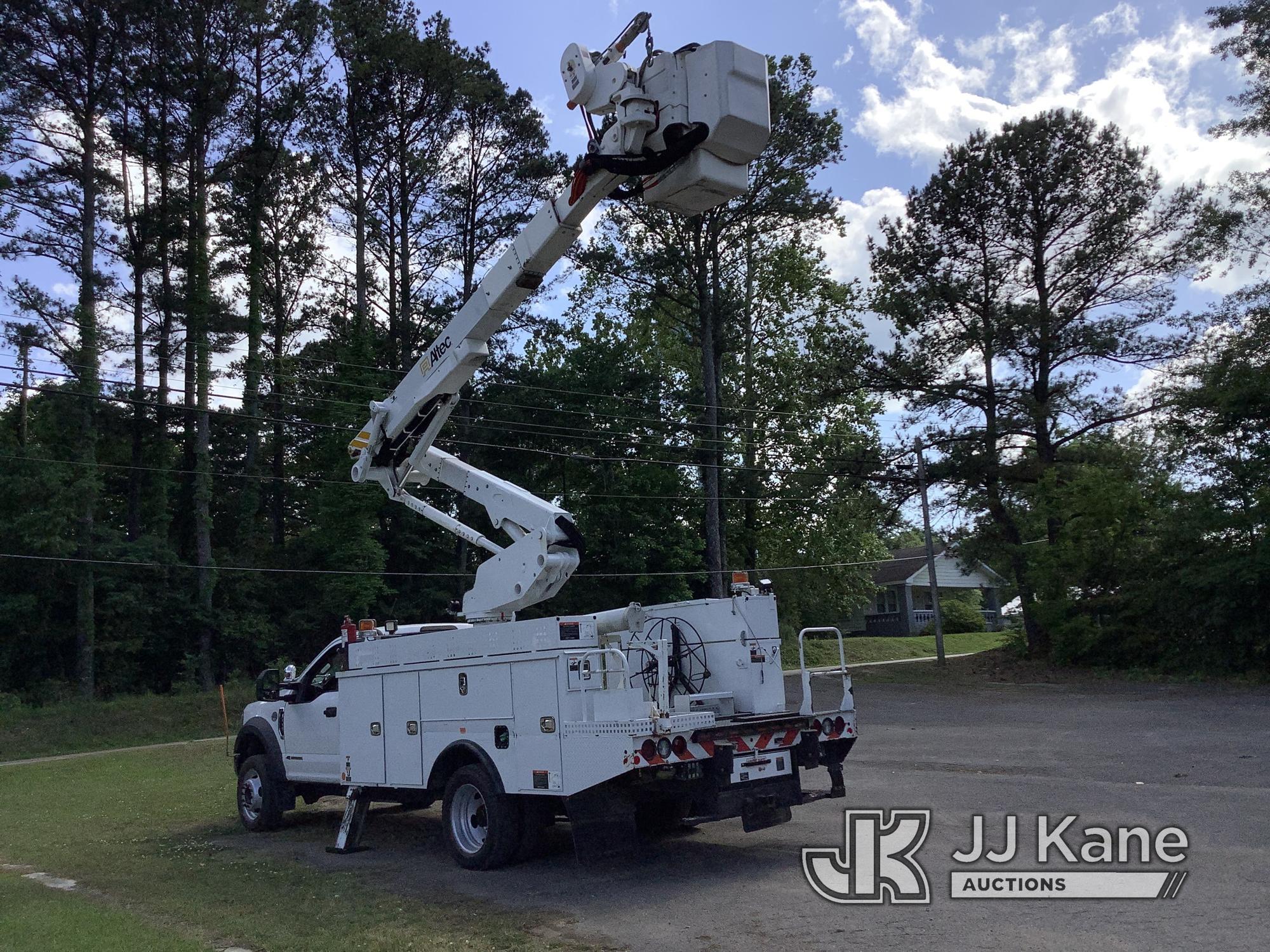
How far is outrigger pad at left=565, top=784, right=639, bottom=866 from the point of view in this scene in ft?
26.3

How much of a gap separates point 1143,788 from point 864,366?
22876 millimetres

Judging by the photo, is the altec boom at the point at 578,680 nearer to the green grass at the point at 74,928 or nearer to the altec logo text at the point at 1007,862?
the altec logo text at the point at 1007,862

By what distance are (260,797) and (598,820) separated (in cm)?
544

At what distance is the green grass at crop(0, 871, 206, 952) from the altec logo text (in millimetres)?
4515

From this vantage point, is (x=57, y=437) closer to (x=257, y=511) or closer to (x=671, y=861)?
(x=257, y=511)

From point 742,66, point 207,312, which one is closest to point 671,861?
point 742,66

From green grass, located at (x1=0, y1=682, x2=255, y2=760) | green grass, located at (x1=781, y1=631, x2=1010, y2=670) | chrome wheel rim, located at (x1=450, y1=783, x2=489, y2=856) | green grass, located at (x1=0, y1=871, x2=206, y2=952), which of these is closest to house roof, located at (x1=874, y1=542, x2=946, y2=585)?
green grass, located at (x1=781, y1=631, x2=1010, y2=670)

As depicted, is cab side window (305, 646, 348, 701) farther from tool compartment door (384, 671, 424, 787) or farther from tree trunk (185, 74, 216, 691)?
Result: tree trunk (185, 74, 216, 691)

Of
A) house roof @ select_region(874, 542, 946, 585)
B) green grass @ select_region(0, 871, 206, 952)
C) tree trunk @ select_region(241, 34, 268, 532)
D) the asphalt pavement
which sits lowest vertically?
the asphalt pavement

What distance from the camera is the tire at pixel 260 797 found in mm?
11562

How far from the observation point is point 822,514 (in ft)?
147

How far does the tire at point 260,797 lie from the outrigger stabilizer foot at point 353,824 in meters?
1.50

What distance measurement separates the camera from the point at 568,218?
9836 mm

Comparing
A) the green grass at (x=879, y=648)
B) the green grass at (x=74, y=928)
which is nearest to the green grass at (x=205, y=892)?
the green grass at (x=74, y=928)
